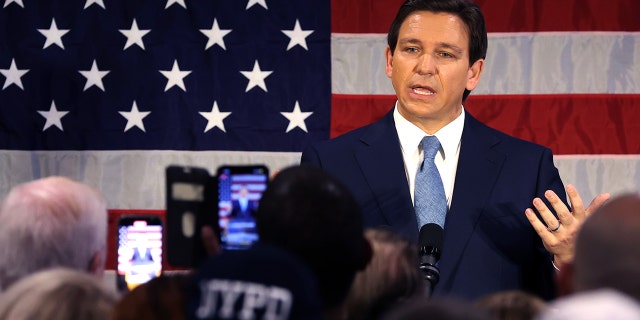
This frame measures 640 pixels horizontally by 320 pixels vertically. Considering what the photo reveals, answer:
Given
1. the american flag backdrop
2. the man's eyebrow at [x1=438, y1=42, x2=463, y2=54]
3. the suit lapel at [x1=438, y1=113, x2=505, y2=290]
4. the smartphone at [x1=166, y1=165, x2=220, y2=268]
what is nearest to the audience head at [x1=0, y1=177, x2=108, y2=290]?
the smartphone at [x1=166, y1=165, x2=220, y2=268]

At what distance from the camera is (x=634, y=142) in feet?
13.7

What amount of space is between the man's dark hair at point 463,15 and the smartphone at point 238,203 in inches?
53.7

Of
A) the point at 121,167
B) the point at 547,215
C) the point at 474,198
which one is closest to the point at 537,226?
the point at 547,215

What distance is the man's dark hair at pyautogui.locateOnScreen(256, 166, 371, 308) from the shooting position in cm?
146

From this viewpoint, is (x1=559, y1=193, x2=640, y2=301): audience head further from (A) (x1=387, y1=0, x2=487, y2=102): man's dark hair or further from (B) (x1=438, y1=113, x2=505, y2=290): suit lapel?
(A) (x1=387, y1=0, x2=487, y2=102): man's dark hair

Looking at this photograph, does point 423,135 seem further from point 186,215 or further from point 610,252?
point 610,252

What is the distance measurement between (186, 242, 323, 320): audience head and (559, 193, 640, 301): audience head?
1.18ft

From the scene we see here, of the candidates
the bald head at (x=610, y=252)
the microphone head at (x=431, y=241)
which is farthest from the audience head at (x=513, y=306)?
the microphone head at (x=431, y=241)

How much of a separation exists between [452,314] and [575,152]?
3255 mm

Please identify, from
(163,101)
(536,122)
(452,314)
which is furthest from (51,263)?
(536,122)

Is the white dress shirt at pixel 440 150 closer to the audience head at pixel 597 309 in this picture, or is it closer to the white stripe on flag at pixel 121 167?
the white stripe on flag at pixel 121 167

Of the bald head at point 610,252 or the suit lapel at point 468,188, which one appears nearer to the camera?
the bald head at point 610,252

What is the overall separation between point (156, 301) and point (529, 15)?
3.05 metres

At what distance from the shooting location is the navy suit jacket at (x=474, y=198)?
2705 millimetres
